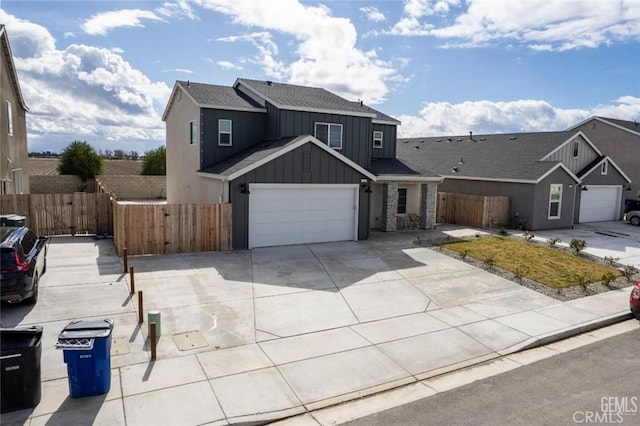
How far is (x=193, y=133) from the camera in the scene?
21.4m

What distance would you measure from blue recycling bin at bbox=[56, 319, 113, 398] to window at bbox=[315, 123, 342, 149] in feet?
50.6

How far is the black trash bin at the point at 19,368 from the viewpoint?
616 cm

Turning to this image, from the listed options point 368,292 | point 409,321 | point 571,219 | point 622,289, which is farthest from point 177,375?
point 571,219

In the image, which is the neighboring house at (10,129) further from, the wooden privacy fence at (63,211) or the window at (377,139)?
the window at (377,139)

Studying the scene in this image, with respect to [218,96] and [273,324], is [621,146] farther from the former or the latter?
[273,324]

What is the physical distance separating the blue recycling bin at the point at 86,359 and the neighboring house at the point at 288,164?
9459 millimetres

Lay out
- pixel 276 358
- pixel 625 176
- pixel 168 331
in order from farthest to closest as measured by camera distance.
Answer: pixel 625 176 → pixel 168 331 → pixel 276 358

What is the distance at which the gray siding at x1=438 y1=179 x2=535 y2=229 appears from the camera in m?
24.1

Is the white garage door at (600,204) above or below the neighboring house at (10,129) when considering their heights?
below

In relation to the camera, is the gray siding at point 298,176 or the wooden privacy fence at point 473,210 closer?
the gray siding at point 298,176

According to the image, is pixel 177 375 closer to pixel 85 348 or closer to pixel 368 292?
pixel 85 348

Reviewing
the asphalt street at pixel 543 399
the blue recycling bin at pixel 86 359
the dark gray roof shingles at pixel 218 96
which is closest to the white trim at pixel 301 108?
the dark gray roof shingles at pixel 218 96

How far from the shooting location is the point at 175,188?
83.0 feet

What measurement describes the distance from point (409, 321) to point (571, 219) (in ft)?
65.3
